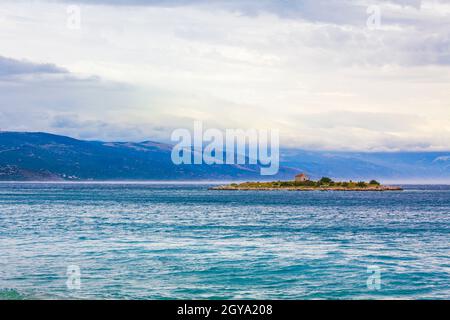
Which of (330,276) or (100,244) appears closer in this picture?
(330,276)

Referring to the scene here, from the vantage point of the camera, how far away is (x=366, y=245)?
55062 millimetres

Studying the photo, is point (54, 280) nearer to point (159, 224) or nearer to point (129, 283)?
point (129, 283)

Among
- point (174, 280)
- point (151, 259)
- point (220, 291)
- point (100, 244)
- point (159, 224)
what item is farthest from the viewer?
point (159, 224)

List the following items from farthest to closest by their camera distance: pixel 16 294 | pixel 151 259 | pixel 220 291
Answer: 1. pixel 151 259
2. pixel 220 291
3. pixel 16 294

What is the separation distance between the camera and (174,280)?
35312 millimetres

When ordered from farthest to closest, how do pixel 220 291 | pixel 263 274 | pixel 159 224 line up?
pixel 159 224 < pixel 263 274 < pixel 220 291
